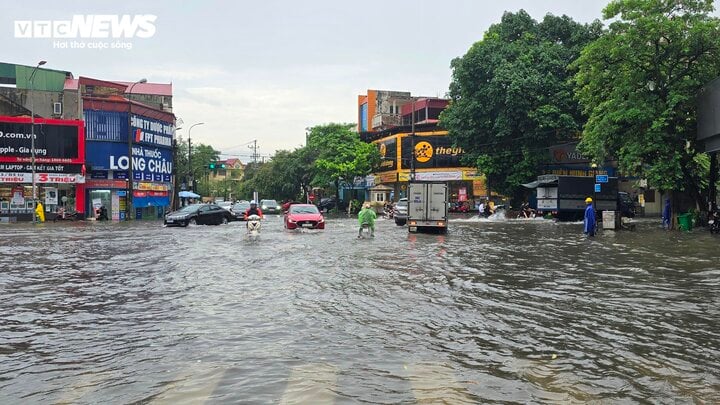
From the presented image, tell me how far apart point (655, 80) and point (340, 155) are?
38.6 metres

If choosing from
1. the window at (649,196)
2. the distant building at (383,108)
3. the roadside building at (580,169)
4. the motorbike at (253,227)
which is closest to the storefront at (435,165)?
the roadside building at (580,169)

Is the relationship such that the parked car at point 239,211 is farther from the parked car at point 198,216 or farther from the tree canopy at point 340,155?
the tree canopy at point 340,155

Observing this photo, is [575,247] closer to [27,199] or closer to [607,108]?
[607,108]

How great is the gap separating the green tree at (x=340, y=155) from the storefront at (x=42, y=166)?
25574mm

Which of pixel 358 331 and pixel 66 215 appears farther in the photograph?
pixel 66 215

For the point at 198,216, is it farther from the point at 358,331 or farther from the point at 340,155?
the point at 340,155

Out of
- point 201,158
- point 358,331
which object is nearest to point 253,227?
point 358,331

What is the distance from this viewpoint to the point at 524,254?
1708 centimetres

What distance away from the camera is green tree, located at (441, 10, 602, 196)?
40.5 metres

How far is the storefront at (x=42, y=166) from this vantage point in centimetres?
3941

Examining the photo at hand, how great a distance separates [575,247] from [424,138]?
43663 mm

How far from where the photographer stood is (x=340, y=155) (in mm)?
61875

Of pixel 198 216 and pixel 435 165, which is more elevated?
pixel 435 165

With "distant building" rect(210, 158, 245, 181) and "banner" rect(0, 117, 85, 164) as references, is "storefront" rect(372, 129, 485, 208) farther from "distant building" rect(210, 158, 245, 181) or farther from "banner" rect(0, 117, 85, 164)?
"distant building" rect(210, 158, 245, 181)
